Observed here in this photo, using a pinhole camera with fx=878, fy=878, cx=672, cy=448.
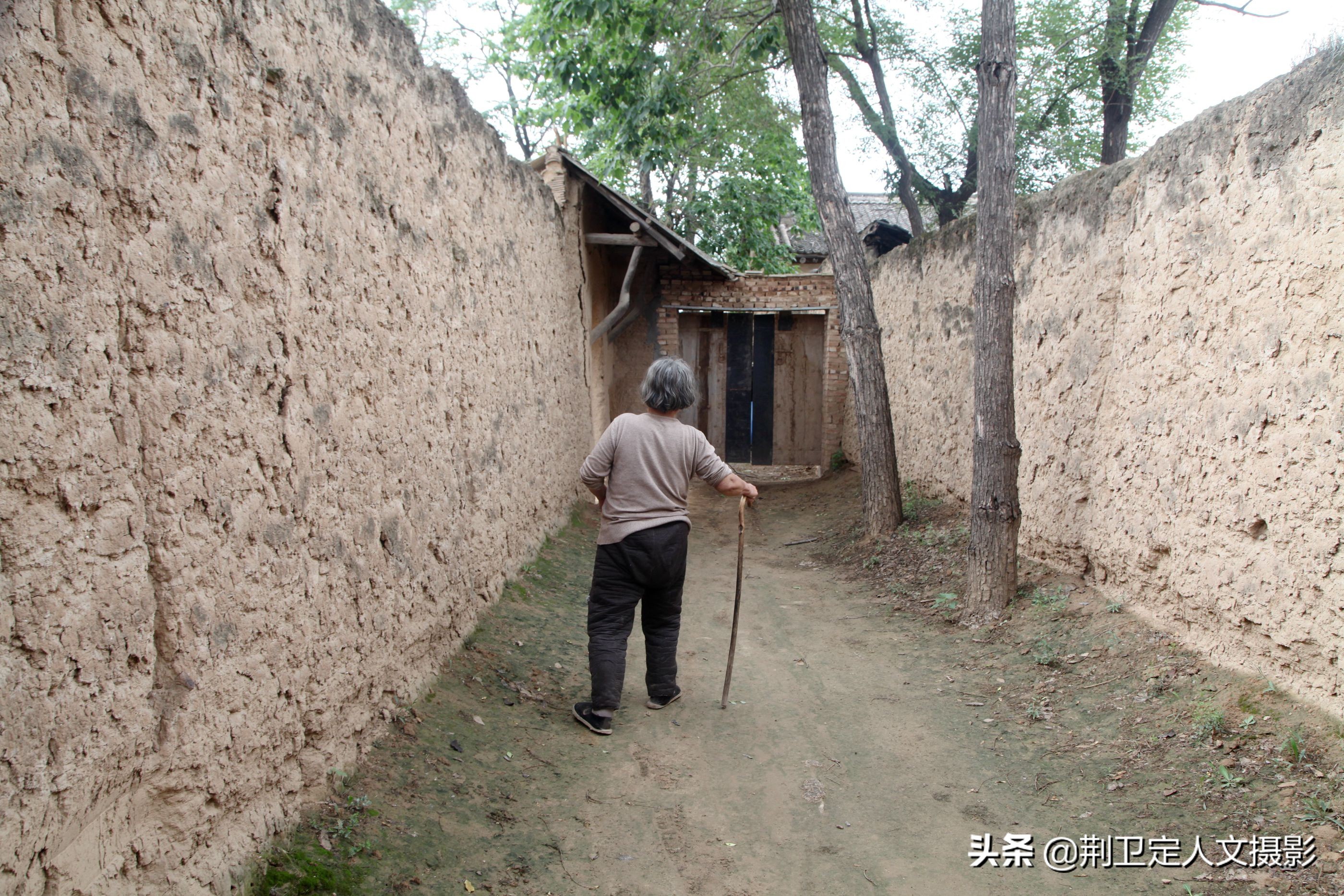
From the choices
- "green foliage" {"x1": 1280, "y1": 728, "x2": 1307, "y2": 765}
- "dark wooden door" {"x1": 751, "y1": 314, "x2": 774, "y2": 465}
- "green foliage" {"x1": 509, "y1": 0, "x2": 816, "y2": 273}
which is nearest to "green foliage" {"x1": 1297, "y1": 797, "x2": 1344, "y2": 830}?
"green foliage" {"x1": 1280, "y1": 728, "x2": 1307, "y2": 765}

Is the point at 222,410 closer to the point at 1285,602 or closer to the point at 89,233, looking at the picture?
the point at 89,233

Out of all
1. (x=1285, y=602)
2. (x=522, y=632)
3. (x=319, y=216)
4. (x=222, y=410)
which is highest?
(x=319, y=216)

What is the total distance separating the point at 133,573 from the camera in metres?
1.92

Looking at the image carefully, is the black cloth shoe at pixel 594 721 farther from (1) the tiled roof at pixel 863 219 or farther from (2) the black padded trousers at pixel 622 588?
(1) the tiled roof at pixel 863 219

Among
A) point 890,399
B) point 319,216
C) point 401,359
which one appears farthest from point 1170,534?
point 890,399

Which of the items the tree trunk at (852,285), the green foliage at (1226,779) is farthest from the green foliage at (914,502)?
the green foliage at (1226,779)

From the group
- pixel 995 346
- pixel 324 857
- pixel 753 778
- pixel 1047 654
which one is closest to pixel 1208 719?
pixel 1047 654

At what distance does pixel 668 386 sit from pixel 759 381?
322 inches

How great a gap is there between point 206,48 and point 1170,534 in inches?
164

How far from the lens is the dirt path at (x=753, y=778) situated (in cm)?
272

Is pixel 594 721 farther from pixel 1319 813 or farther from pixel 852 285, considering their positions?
pixel 852 285

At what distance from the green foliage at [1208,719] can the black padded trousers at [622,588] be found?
6.83 ft

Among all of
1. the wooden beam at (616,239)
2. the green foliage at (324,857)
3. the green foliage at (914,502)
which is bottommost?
the green foliage at (324,857)

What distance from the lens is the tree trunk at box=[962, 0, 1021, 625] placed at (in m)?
5.14
